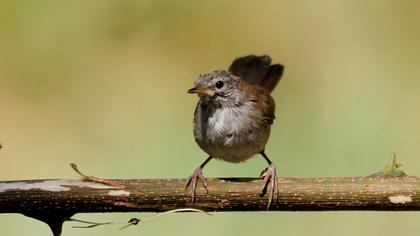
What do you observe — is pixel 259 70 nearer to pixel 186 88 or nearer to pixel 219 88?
pixel 186 88

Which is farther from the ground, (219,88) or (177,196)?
(219,88)

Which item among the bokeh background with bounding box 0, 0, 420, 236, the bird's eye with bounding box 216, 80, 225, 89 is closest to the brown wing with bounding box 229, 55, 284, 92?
the bokeh background with bounding box 0, 0, 420, 236

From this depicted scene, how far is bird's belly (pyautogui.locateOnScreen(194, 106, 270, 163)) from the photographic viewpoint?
4.40m

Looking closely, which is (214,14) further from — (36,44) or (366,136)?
(366,136)

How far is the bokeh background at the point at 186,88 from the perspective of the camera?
4520 mm

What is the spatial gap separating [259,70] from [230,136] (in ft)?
2.82

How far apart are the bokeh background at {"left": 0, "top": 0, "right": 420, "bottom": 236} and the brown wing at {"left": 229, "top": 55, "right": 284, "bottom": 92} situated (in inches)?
6.8

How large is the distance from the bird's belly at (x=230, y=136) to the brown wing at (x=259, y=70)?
68 centimetres

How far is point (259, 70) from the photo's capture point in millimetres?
5191

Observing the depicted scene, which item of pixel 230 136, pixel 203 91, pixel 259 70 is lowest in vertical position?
pixel 230 136

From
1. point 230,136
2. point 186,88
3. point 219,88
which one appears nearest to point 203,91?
point 219,88

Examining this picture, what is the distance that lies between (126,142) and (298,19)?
1515 millimetres

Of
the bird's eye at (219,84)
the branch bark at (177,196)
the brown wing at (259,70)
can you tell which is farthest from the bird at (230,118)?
the branch bark at (177,196)

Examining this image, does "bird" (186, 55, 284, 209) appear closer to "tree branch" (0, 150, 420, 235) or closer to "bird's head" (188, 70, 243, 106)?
"bird's head" (188, 70, 243, 106)
